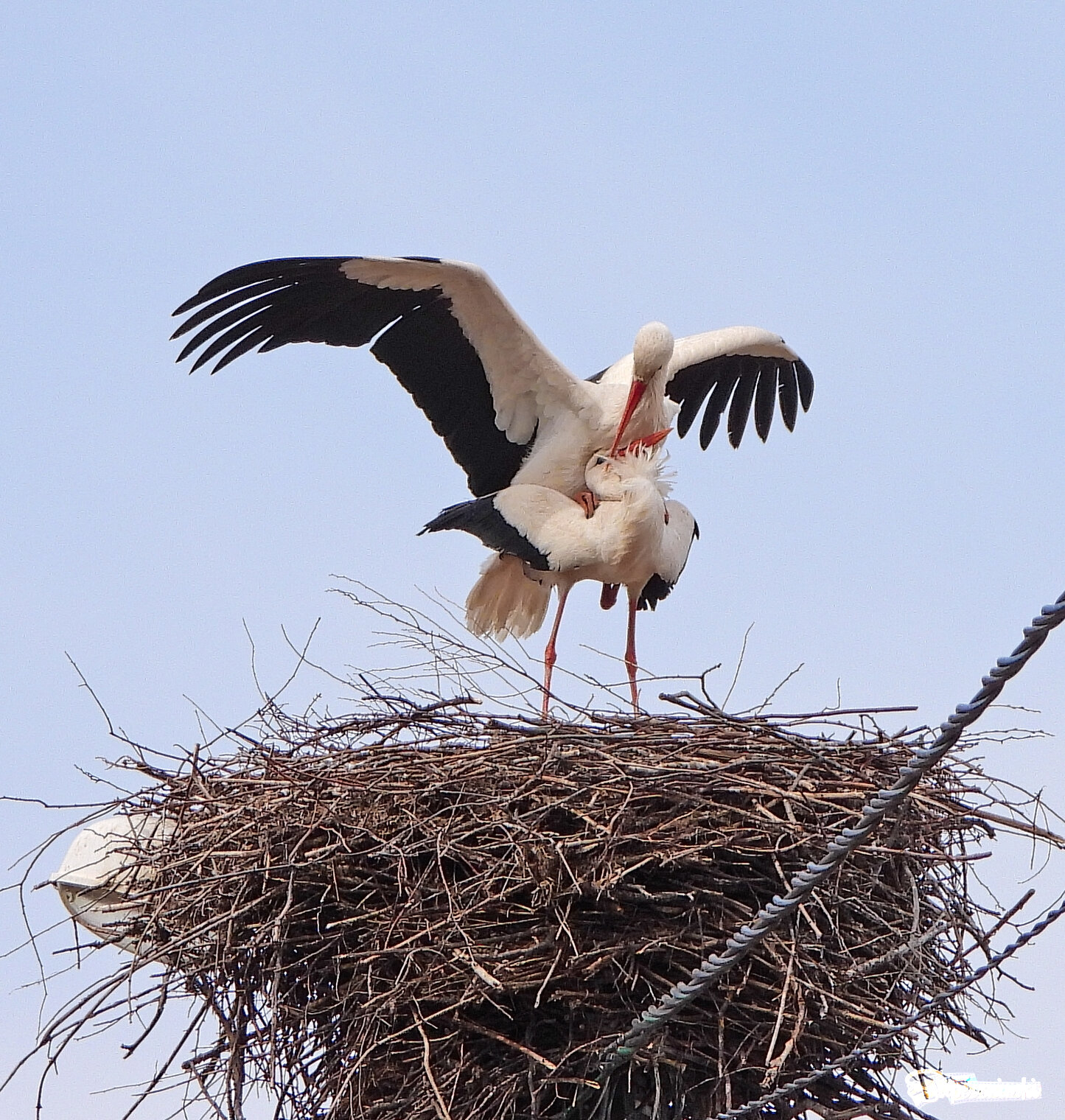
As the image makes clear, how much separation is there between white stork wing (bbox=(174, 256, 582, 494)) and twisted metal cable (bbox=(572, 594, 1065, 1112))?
8.21 feet

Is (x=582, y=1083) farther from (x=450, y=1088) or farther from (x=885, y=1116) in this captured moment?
(x=885, y=1116)

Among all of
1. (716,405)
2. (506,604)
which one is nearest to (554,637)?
(506,604)

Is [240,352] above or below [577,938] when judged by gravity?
above

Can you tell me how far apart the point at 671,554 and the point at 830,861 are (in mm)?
2706

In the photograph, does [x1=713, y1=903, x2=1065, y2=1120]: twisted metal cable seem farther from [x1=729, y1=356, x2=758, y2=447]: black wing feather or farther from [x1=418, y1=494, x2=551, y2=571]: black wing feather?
[x1=729, y1=356, x2=758, y2=447]: black wing feather

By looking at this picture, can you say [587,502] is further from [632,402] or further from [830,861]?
[830,861]

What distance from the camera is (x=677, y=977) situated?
399cm

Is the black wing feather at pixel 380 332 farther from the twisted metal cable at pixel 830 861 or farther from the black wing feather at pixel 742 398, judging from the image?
the twisted metal cable at pixel 830 861

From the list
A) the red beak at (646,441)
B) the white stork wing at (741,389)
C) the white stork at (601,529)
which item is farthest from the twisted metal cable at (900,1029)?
the white stork wing at (741,389)

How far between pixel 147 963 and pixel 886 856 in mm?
1748

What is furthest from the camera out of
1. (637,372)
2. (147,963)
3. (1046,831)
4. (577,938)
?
(637,372)

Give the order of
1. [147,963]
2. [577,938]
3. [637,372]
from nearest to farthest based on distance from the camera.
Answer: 1. [577,938]
2. [147,963]
3. [637,372]

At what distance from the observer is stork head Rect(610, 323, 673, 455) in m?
5.83

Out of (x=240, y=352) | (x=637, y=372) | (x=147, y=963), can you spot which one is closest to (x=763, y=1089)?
(x=147, y=963)
